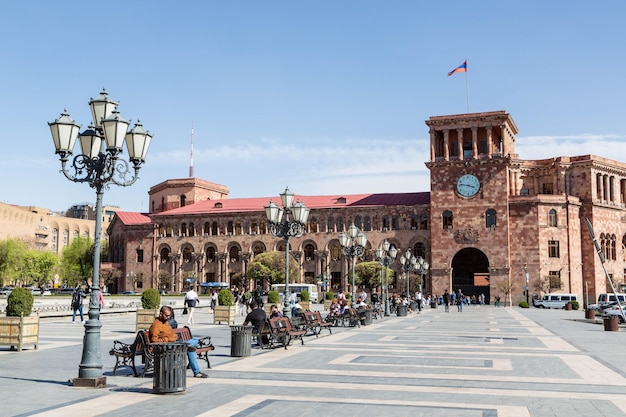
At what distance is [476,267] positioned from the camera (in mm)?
75688

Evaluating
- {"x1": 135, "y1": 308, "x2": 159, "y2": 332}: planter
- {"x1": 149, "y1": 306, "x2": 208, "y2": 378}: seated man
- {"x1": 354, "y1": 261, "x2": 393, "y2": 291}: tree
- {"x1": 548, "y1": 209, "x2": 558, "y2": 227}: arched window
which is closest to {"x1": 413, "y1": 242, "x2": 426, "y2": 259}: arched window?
{"x1": 354, "y1": 261, "x2": 393, "y2": 291}: tree

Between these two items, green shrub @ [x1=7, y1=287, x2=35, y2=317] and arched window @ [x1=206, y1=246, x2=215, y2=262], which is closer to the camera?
green shrub @ [x1=7, y1=287, x2=35, y2=317]

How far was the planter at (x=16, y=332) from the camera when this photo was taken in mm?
16641

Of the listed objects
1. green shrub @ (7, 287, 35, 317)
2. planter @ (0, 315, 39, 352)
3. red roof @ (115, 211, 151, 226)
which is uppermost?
red roof @ (115, 211, 151, 226)

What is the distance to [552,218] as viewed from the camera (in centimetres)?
6994

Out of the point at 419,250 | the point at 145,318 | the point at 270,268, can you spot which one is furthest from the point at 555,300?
the point at 145,318

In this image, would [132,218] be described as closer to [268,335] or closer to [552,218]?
[552,218]

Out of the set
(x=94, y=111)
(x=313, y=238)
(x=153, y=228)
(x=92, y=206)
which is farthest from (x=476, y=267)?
(x=92, y=206)

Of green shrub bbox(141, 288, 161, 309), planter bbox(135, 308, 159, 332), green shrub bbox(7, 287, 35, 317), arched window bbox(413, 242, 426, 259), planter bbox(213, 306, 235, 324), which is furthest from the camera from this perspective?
arched window bbox(413, 242, 426, 259)

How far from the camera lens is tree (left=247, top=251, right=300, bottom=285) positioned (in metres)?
74.6

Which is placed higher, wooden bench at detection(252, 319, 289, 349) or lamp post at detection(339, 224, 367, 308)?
lamp post at detection(339, 224, 367, 308)

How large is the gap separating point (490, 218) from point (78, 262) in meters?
64.3

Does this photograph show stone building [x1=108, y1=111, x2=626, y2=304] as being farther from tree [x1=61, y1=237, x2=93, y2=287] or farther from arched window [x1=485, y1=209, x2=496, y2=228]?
tree [x1=61, y1=237, x2=93, y2=287]

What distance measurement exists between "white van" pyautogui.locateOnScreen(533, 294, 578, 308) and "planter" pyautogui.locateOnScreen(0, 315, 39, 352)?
53453 millimetres
